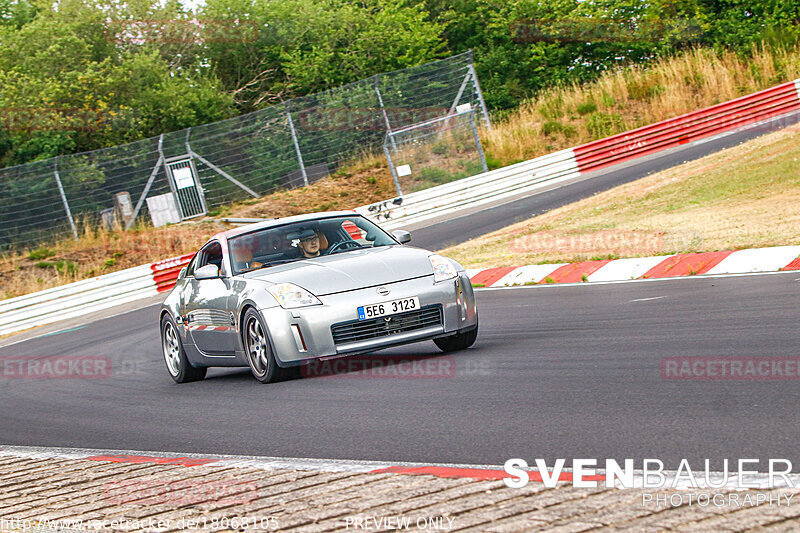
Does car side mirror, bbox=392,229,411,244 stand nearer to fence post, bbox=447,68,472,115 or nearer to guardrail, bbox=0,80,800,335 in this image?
guardrail, bbox=0,80,800,335

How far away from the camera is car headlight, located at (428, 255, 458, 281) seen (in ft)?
28.2

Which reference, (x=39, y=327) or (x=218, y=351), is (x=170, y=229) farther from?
(x=218, y=351)

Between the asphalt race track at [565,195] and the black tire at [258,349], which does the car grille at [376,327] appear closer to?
the black tire at [258,349]

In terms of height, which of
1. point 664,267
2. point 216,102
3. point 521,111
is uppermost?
point 216,102

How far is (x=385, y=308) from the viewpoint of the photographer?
8.26m

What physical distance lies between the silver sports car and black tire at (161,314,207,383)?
0.25 feet

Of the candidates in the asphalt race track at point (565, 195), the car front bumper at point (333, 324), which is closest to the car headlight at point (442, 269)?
the car front bumper at point (333, 324)

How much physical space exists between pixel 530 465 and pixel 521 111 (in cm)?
3413

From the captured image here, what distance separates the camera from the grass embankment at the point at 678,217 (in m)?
14.1

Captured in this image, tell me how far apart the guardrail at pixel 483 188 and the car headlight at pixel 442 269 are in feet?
54.1

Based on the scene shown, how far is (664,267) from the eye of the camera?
12.6 meters

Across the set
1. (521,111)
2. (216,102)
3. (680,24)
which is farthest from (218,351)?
(680,24)

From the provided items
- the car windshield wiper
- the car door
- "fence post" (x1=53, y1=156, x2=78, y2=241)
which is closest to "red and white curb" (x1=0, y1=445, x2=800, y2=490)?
the car door

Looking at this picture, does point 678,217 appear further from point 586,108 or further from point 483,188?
point 586,108
